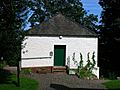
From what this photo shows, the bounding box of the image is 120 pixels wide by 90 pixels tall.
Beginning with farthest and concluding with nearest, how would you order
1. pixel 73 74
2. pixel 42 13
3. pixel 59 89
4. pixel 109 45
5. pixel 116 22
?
pixel 42 13 < pixel 109 45 < pixel 116 22 < pixel 73 74 < pixel 59 89

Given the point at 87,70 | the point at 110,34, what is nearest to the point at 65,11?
the point at 110,34

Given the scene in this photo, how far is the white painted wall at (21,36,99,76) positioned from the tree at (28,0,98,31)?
Result: 25.7 metres

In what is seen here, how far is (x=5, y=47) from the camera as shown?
68.5 ft

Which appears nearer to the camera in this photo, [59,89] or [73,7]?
[59,89]

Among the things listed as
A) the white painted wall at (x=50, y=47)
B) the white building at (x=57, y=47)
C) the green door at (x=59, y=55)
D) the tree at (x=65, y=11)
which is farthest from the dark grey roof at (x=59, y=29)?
the tree at (x=65, y=11)

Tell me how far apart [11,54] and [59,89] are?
3239mm

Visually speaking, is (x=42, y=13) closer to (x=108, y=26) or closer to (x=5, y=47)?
(x=108, y=26)

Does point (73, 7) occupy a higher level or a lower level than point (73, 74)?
higher

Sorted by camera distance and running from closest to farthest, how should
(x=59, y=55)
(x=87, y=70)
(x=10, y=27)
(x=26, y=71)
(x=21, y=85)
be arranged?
(x=10, y=27), (x=21, y=85), (x=26, y=71), (x=87, y=70), (x=59, y=55)

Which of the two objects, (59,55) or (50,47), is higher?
(50,47)

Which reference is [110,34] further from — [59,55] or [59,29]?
[59,55]

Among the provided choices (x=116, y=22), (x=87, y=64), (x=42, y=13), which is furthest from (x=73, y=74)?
(x=42, y=13)

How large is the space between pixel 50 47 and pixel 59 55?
1.10 meters

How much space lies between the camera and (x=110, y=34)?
127 ft
